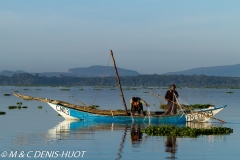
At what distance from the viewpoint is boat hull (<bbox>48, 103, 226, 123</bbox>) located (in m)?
36.0

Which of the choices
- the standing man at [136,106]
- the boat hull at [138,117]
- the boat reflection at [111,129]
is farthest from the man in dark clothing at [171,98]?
the standing man at [136,106]

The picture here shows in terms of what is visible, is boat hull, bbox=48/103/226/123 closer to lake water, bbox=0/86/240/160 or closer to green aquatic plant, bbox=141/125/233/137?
lake water, bbox=0/86/240/160

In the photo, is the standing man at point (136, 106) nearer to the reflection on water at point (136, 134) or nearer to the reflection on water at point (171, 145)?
the reflection on water at point (136, 134)

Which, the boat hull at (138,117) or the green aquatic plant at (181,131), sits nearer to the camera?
the green aquatic plant at (181,131)

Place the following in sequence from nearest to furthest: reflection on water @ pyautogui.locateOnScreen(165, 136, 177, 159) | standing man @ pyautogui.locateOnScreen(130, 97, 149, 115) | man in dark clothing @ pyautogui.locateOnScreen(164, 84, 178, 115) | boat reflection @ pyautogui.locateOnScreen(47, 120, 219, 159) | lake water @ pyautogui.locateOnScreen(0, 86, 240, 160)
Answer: lake water @ pyautogui.locateOnScreen(0, 86, 240, 160)
reflection on water @ pyautogui.locateOnScreen(165, 136, 177, 159)
boat reflection @ pyautogui.locateOnScreen(47, 120, 219, 159)
man in dark clothing @ pyautogui.locateOnScreen(164, 84, 178, 115)
standing man @ pyautogui.locateOnScreen(130, 97, 149, 115)

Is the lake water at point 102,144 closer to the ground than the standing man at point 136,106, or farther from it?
closer to the ground

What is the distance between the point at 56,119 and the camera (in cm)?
3875

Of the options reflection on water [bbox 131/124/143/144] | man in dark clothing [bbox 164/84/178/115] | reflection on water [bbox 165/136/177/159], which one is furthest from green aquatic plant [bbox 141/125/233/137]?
man in dark clothing [bbox 164/84/178/115]

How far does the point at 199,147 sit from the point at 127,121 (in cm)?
1214

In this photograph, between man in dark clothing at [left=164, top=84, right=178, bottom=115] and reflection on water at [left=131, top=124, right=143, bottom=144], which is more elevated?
man in dark clothing at [left=164, top=84, right=178, bottom=115]

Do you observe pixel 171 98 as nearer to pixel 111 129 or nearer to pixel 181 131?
pixel 111 129

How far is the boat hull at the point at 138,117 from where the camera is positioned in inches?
1417

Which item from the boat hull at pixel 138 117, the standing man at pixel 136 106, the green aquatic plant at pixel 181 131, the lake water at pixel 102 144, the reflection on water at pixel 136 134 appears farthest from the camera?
the standing man at pixel 136 106

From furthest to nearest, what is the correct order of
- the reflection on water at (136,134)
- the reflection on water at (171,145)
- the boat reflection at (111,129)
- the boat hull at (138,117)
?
the boat hull at (138,117), the reflection on water at (136,134), the boat reflection at (111,129), the reflection on water at (171,145)
